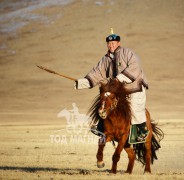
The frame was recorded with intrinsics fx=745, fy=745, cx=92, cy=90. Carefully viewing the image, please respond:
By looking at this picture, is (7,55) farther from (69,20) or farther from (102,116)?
(102,116)

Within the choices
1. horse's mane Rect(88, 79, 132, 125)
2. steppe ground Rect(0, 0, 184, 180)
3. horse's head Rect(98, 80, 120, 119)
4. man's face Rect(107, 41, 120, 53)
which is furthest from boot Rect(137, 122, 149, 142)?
steppe ground Rect(0, 0, 184, 180)

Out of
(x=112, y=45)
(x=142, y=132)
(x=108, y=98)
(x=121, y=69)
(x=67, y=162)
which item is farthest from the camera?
(x=67, y=162)

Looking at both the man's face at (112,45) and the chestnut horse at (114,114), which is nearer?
the chestnut horse at (114,114)

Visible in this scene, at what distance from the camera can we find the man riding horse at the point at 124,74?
12.1m

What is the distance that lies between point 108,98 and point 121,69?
671mm

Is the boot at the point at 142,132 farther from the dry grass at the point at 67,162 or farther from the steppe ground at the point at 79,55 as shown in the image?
the steppe ground at the point at 79,55

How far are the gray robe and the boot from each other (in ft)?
1.96

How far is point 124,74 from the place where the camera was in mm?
11953

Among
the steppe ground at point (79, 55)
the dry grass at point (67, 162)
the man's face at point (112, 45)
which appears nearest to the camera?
the dry grass at point (67, 162)

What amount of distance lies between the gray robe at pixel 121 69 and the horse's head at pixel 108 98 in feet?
0.98

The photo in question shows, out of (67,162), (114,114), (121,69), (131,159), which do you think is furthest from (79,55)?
(114,114)

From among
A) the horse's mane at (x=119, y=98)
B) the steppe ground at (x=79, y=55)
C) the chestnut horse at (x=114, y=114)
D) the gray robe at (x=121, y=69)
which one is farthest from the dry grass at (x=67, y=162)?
the steppe ground at (x=79, y=55)

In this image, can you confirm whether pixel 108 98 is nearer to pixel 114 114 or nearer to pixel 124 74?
pixel 114 114

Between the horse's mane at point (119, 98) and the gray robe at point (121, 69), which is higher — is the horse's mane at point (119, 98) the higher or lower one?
the lower one
